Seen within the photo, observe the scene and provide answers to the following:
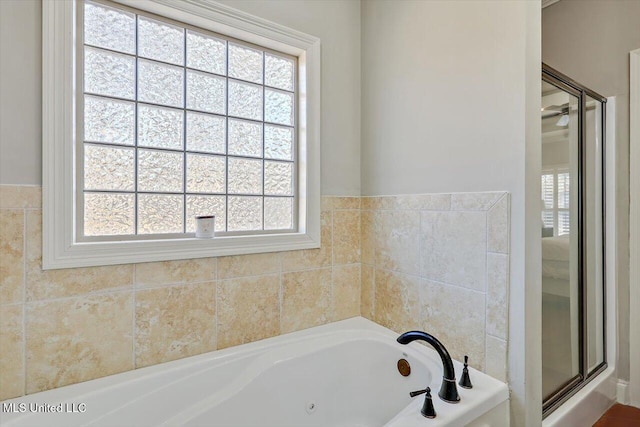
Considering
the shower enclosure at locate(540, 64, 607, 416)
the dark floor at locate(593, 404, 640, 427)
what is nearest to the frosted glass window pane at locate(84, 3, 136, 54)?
the shower enclosure at locate(540, 64, 607, 416)

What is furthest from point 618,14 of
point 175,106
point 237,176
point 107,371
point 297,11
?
point 107,371

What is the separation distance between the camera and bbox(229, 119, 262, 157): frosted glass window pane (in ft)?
5.54

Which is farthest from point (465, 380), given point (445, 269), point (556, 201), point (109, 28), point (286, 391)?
point (109, 28)

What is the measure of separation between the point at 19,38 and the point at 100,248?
81 centimetres

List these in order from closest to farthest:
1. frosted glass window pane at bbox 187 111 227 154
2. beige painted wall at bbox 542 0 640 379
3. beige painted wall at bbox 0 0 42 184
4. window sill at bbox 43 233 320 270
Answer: beige painted wall at bbox 0 0 42 184 → window sill at bbox 43 233 320 270 → frosted glass window pane at bbox 187 111 227 154 → beige painted wall at bbox 542 0 640 379

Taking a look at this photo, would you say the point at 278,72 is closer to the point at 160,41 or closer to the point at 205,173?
the point at 160,41

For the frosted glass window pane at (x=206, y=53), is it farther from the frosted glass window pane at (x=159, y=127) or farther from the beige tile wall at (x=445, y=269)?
the beige tile wall at (x=445, y=269)

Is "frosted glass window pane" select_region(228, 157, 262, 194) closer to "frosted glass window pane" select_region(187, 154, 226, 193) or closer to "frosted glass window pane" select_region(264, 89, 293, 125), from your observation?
"frosted glass window pane" select_region(187, 154, 226, 193)

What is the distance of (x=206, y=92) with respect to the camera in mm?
1614

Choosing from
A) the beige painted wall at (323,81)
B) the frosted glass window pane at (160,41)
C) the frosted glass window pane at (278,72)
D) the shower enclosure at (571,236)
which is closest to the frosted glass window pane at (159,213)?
the beige painted wall at (323,81)

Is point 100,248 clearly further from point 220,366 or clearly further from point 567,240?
point 567,240

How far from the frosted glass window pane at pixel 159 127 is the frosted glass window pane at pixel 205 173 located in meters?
0.10

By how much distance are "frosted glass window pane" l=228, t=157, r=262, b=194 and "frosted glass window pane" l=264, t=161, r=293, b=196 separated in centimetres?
4

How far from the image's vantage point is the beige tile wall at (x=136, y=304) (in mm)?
1149
